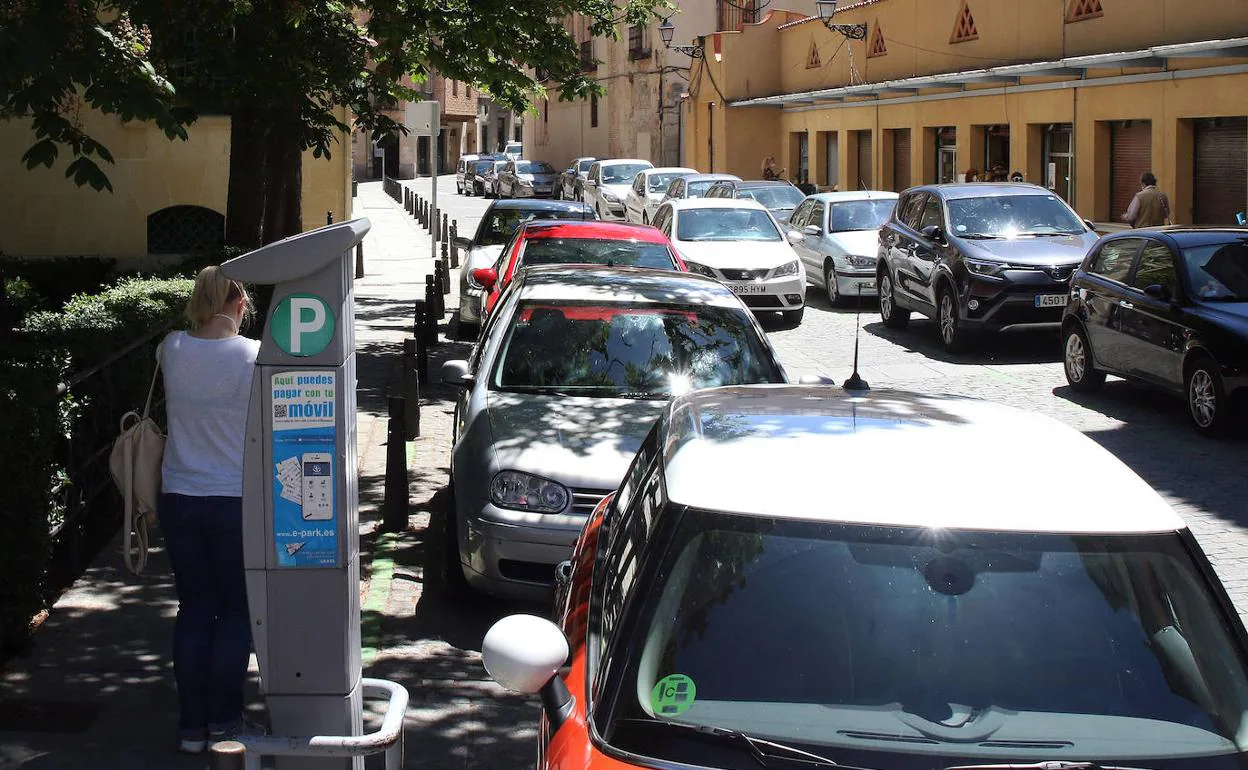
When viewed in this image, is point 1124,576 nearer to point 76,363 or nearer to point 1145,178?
point 76,363

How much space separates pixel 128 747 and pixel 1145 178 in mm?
18733

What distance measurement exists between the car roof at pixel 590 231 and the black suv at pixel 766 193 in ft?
44.0

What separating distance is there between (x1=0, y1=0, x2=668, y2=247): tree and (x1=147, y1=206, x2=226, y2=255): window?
7.28 metres

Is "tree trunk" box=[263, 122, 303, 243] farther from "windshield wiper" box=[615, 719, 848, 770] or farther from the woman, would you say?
"windshield wiper" box=[615, 719, 848, 770]

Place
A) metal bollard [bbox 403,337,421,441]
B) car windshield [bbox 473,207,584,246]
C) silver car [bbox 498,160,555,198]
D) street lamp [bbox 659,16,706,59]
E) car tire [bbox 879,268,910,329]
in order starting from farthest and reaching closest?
silver car [bbox 498,160,555,198]
street lamp [bbox 659,16,706,59]
car windshield [bbox 473,207,584,246]
car tire [bbox 879,268,910,329]
metal bollard [bbox 403,337,421,441]

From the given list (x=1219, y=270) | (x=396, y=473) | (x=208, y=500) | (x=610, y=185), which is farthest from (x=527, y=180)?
(x=208, y=500)

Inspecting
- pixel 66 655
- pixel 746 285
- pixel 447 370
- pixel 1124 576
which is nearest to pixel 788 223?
pixel 746 285

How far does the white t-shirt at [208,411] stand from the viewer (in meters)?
5.19

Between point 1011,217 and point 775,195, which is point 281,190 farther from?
point 775,195

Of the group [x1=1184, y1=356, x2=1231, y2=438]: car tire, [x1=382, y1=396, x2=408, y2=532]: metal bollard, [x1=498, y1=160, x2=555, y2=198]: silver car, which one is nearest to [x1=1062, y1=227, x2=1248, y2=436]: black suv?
[x1=1184, y1=356, x2=1231, y2=438]: car tire

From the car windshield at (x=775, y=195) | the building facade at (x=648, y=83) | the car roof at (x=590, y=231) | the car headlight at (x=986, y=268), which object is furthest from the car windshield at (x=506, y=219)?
the building facade at (x=648, y=83)

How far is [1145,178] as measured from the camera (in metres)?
21.3

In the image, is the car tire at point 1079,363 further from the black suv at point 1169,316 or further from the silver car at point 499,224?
the silver car at point 499,224

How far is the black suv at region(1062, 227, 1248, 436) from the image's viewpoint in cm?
1161
